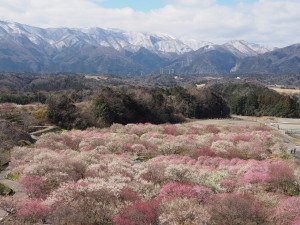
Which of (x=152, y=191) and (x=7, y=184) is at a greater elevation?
(x=152, y=191)

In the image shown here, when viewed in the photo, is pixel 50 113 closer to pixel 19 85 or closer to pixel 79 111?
pixel 79 111

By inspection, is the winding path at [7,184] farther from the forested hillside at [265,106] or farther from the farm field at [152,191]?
the forested hillside at [265,106]


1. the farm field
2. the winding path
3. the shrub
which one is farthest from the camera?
the winding path

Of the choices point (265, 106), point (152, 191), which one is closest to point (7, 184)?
point (152, 191)

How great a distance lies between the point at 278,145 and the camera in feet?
81.9

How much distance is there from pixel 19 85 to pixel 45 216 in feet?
539

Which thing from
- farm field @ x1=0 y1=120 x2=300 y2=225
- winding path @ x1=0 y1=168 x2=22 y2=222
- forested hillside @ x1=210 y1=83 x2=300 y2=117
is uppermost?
farm field @ x1=0 y1=120 x2=300 y2=225

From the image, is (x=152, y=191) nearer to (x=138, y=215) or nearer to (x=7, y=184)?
(x=138, y=215)

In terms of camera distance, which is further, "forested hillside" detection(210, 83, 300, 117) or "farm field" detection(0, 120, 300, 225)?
"forested hillside" detection(210, 83, 300, 117)

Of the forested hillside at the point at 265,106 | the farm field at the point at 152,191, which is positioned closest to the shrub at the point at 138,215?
the farm field at the point at 152,191

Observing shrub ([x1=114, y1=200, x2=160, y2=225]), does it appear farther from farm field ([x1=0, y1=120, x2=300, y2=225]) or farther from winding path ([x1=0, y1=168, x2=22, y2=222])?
winding path ([x1=0, y1=168, x2=22, y2=222])

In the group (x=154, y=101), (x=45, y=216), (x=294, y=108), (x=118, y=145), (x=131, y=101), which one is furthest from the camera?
(x=294, y=108)

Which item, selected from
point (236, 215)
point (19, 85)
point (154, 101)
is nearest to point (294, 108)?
point (154, 101)

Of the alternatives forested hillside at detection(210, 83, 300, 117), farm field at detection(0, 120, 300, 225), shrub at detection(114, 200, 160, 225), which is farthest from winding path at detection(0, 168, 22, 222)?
forested hillside at detection(210, 83, 300, 117)
